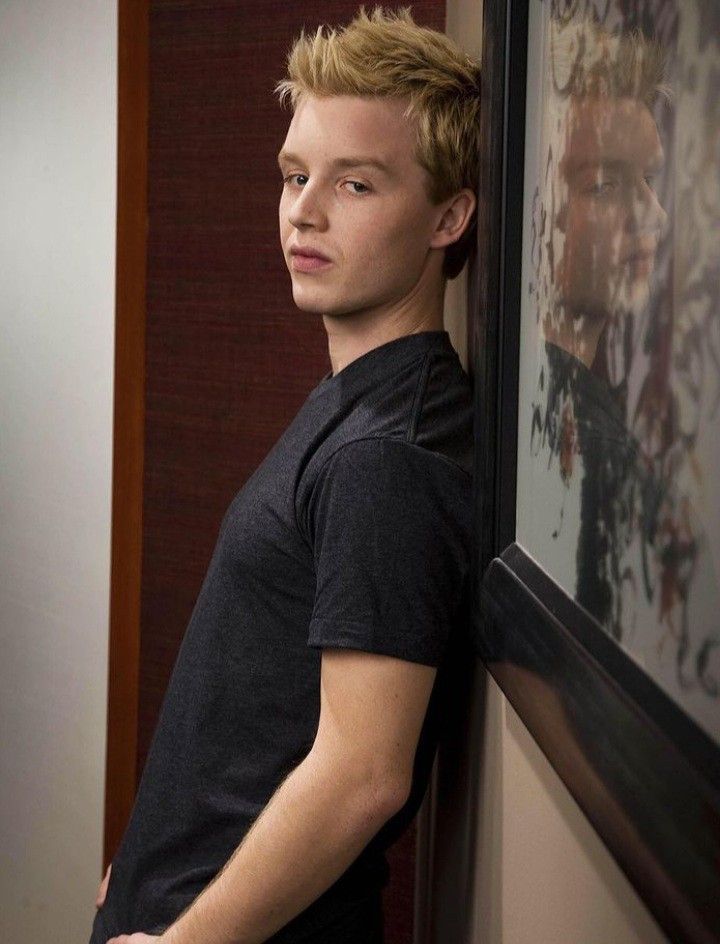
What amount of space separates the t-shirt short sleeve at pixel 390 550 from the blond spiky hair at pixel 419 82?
0.93ft

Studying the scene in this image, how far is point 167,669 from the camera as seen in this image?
191 centimetres

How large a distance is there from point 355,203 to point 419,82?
0.12 meters

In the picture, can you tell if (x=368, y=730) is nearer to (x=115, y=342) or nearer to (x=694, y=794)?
(x=694, y=794)

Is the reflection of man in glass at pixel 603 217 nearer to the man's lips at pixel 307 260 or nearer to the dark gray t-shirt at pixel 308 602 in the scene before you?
the dark gray t-shirt at pixel 308 602

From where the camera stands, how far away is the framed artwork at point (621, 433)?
37cm

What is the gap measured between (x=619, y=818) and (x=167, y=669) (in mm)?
1552

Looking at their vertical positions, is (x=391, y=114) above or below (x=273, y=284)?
above

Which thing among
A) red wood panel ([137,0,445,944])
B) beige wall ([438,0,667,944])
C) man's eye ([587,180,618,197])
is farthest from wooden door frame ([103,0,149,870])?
man's eye ([587,180,618,197])

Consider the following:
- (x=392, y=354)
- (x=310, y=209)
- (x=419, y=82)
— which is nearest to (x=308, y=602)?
(x=392, y=354)

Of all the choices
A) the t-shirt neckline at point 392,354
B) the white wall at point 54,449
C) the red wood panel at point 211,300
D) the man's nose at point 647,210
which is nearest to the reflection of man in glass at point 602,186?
the man's nose at point 647,210

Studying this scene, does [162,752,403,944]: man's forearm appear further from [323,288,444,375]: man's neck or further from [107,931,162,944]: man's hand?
[323,288,444,375]: man's neck

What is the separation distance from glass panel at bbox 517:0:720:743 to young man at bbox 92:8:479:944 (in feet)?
0.67

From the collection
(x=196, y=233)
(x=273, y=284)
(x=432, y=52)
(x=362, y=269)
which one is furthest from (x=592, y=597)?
(x=196, y=233)

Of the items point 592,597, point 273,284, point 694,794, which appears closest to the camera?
point 694,794
